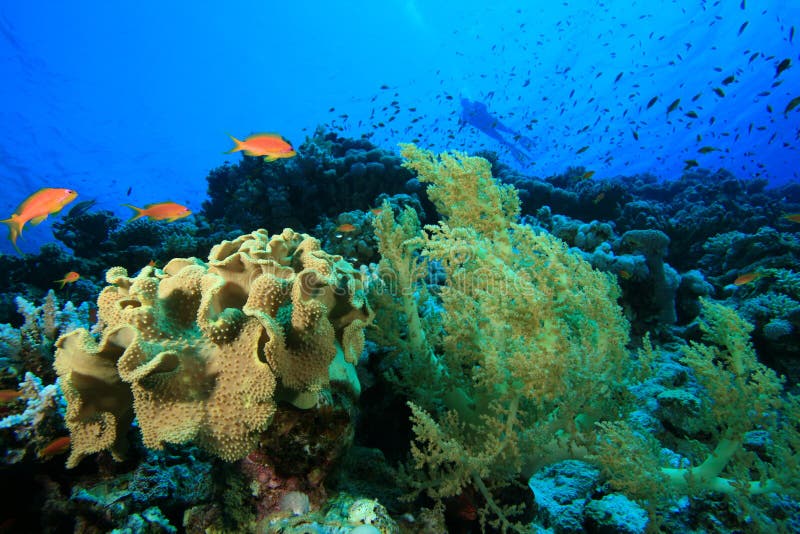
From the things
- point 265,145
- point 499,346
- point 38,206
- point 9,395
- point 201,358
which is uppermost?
point 265,145

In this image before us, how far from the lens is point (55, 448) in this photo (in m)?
1.86

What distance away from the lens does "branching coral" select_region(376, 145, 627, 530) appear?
2.22 meters

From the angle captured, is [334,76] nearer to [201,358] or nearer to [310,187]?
[310,187]

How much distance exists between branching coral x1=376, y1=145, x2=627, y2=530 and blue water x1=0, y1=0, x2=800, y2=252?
131 ft

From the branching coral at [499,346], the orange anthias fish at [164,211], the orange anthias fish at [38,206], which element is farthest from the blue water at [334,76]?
the orange anthias fish at [38,206]

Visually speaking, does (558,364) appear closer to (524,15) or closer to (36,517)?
(36,517)

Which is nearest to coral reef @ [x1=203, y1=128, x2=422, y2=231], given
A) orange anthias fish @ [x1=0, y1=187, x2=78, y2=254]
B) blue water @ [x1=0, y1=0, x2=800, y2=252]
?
orange anthias fish @ [x1=0, y1=187, x2=78, y2=254]

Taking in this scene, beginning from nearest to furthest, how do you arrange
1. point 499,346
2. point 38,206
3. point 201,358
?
point 201,358 < point 499,346 < point 38,206

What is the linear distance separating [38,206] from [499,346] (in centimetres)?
474

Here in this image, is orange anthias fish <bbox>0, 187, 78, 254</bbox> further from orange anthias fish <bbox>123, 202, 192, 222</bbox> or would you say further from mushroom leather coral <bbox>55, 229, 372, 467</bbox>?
mushroom leather coral <bbox>55, 229, 372, 467</bbox>

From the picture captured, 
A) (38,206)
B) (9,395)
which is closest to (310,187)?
(38,206)

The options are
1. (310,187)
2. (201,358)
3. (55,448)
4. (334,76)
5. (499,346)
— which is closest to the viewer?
(201,358)

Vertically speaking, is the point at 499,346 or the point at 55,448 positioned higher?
the point at 499,346

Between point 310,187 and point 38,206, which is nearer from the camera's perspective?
point 38,206
